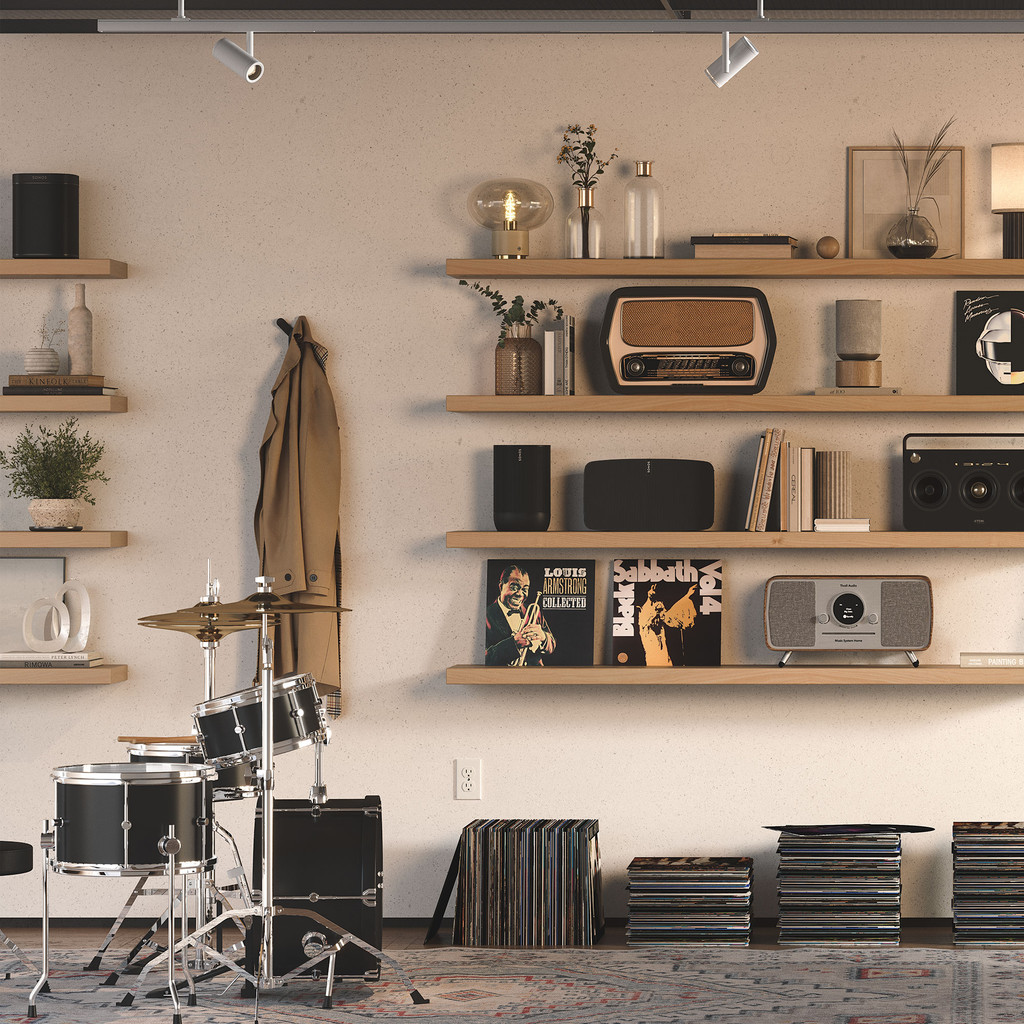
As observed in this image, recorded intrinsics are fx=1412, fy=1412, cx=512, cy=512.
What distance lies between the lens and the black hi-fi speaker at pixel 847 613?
157 inches

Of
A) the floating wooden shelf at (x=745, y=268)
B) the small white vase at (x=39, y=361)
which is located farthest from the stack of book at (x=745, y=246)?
the small white vase at (x=39, y=361)

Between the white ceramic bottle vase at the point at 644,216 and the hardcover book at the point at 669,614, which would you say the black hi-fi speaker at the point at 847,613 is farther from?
the white ceramic bottle vase at the point at 644,216

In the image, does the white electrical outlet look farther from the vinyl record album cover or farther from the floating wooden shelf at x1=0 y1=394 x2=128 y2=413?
the floating wooden shelf at x1=0 y1=394 x2=128 y2=413

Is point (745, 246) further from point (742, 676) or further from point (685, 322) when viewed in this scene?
point (742, 676)

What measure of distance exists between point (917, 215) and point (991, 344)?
0.43 meters

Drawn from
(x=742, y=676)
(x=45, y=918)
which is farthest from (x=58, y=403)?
(x=742, y=676)

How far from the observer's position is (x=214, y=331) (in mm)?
4207

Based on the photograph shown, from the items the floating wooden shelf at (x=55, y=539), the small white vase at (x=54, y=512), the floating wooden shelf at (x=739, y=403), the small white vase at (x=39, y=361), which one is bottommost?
the floating wooden shelf at (x=55, y=539)

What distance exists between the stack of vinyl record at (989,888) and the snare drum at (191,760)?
6.33 ft

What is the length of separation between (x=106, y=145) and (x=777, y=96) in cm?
199

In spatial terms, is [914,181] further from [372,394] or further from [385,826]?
[385,826]

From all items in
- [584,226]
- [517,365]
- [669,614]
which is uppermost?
[584,226]

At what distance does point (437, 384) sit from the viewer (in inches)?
165

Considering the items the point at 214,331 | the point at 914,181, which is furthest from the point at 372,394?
the point at 914,181
